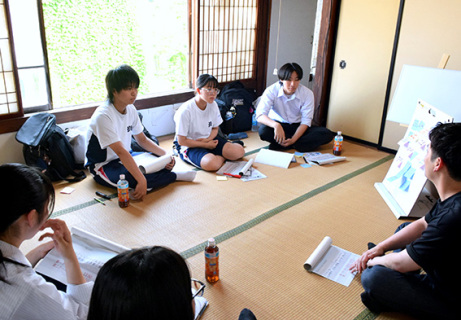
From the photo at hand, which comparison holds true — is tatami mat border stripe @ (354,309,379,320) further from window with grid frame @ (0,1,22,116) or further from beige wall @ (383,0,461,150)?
window with grid frame @ (0,1,22,116)

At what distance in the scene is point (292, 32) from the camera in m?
5.27

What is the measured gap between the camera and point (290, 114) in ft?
13.9

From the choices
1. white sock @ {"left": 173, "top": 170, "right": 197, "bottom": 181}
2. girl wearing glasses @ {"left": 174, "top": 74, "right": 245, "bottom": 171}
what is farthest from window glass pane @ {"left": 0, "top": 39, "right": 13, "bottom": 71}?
white sock @ {"left": 173, "top": 170, "right": 197, "bottom": 181}

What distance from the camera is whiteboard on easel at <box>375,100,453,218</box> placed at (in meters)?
2.76

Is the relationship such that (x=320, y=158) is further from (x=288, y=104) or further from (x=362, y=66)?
(x=362, y=66)

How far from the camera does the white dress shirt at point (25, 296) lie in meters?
1.12

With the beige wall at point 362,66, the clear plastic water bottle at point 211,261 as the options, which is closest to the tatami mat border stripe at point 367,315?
the clear plastic water bottle at point 211,261

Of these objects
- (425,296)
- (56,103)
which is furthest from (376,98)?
(56,103)

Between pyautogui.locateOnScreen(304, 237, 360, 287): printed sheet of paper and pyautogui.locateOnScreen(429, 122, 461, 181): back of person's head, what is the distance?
0.77m

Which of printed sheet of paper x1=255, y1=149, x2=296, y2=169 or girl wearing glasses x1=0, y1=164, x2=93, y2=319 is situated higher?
girl wearing glasses x1=0, y1=164, x2=93, y2=319

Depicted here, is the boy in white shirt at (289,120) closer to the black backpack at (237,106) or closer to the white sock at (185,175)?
the black backpack at (237,106)

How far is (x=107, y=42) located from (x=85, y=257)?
15.5 ft

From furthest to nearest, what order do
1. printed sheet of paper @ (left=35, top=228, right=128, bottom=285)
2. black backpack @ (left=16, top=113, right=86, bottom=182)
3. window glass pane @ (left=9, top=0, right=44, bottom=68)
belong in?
window glass pane @ (left=9, top=0, right=44, bottom=68) < black backpack @ (left=16, top=113, right=86, bottom=182) < printed sheet of paper @ (left=35, top=228, right=128, bottom=285)

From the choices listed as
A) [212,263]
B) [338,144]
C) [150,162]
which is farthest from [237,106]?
[212,263]
